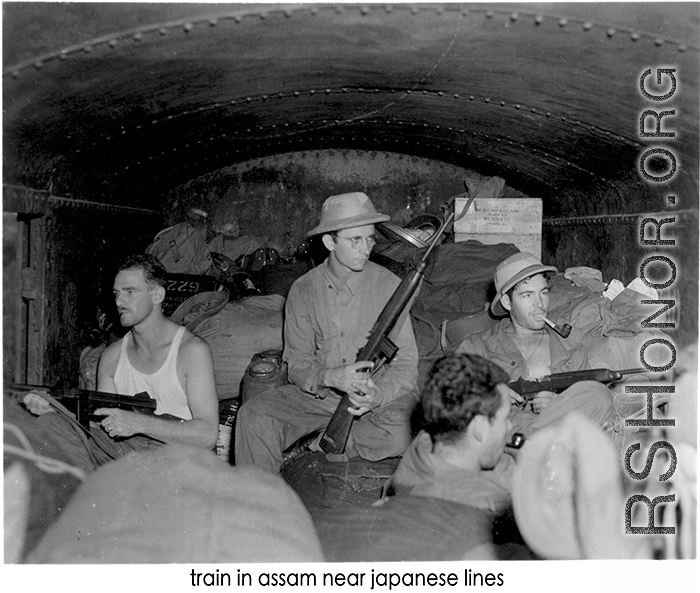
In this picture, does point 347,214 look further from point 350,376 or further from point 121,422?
point 121,422

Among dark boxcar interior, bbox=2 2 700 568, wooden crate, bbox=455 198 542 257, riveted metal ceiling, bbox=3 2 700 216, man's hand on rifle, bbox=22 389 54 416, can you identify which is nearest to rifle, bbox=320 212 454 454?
dark boxcar interior, bbox=2 2 700 568

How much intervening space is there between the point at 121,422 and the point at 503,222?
3.98 m

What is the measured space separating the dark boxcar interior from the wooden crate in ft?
0.79

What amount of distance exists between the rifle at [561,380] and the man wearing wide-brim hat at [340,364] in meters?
0.66

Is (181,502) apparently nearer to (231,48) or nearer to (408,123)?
(231,48)

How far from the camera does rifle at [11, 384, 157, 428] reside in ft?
11.0

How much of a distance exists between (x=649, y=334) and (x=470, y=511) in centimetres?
249

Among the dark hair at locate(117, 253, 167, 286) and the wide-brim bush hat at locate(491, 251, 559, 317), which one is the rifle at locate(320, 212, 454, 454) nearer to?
the wide-brim bush hat at locate(491, 251, 559, 317)

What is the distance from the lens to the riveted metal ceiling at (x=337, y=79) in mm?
2824

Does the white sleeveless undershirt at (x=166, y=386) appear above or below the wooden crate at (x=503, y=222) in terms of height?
below

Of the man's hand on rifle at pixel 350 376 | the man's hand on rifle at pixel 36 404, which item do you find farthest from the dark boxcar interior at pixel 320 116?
the man's hand on rifle at pixel 350 376

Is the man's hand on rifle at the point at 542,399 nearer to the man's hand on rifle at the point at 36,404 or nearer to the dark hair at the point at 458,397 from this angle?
the dark hair at the point at 458,397

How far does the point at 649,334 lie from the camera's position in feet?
14.0

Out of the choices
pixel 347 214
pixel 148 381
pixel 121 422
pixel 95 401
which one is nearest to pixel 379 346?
pixel 347 214
